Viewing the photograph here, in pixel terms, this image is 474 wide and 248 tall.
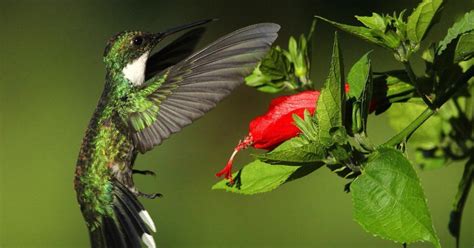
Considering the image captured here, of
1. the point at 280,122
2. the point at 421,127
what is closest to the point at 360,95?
the point at 280,122

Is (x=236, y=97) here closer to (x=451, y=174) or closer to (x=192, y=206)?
(x=192, y=206)

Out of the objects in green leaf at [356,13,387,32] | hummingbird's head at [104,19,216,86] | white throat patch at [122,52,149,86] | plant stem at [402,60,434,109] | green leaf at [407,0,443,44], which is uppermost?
hummingbird's head at [104,19,216,86]

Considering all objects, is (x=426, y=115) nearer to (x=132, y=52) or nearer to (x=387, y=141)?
(x=387, y=141)

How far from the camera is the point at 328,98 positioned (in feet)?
3.75

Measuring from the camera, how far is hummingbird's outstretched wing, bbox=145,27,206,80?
6.73 feet

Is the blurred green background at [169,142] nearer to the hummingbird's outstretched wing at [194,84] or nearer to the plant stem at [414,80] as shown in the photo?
the hummingbird's outstretched wing at [194,84]

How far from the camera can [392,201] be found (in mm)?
1118

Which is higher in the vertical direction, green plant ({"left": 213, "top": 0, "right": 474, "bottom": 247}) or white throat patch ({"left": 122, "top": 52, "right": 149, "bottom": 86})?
white throat patch ({"left": 122, "top": 52, "right": 149, "bottom": 86})

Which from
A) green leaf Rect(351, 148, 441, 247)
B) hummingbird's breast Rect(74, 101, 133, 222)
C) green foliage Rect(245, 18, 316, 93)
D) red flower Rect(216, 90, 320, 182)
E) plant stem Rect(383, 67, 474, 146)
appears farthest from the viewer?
hummingbird's breast Rect(74, 101, 133, 222)

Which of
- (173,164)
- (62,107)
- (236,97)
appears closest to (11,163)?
(62,107)

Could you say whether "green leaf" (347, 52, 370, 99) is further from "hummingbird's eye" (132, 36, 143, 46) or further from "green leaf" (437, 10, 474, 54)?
"hummingbird's eye" (132, 36, 143, 46)

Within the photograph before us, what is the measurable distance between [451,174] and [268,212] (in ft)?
2.80

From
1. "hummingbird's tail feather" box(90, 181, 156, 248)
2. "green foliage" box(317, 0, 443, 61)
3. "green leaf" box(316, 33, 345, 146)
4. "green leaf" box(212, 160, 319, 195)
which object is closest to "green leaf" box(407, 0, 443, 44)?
"green foliage" box(317, 0, 443, 61)

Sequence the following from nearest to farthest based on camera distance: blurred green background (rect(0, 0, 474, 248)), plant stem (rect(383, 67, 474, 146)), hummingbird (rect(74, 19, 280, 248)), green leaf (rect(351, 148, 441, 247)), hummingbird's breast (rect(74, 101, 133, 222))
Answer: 1. green leaf (rect(351, 148, 441, 247))
2. plant stem (rect(383, 67, 474, 146))
3. hummingbird (rect(74, 19, 280, 248))
4. hummingbird's breast (rect(74, 101, 133, 222))
5. blurred green background (rect(0, 0, 474, 248))
